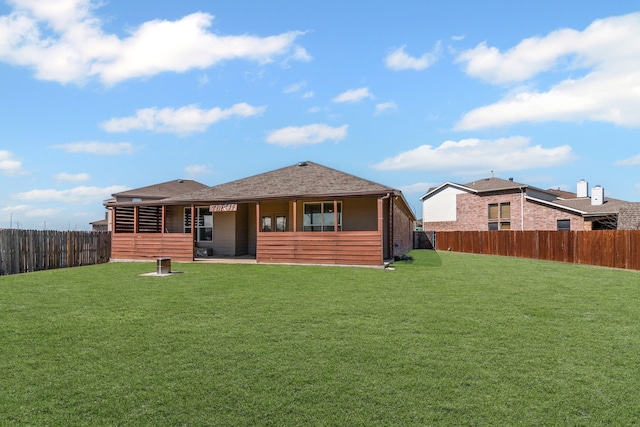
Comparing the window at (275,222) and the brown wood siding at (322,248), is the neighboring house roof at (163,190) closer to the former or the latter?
the window at (275,222)

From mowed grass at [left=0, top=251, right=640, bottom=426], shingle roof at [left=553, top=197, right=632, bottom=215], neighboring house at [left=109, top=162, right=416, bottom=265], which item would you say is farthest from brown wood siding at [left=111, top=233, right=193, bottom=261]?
shingle roof at [left=553, top=197, right=632, bottom=215]

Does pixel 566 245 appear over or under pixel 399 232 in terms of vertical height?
under

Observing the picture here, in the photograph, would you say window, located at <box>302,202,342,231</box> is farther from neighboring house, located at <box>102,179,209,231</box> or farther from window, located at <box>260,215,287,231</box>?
neighboring house, located at <box>102,179,209,231</box>

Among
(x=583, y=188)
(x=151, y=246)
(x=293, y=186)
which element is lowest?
(x=151, y=246)

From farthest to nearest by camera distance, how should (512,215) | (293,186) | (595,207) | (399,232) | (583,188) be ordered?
(583,188) < (512,215) < (595,207) < (399,232) < (293,186)

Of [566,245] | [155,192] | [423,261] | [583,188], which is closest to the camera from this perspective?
[423,261]

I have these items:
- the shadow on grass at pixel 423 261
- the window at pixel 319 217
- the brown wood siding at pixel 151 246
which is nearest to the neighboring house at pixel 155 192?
the brown wood siding at pixel 151 246

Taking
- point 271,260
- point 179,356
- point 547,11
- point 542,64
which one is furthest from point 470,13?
point 179,356

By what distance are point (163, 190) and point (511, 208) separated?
1178 inches

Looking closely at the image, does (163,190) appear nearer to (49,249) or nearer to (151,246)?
(151,246)

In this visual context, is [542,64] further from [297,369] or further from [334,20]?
[297,369]

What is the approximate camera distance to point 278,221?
731 inches

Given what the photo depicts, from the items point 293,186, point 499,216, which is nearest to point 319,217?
point 293,186

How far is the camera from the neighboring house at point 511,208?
31.3 metres
